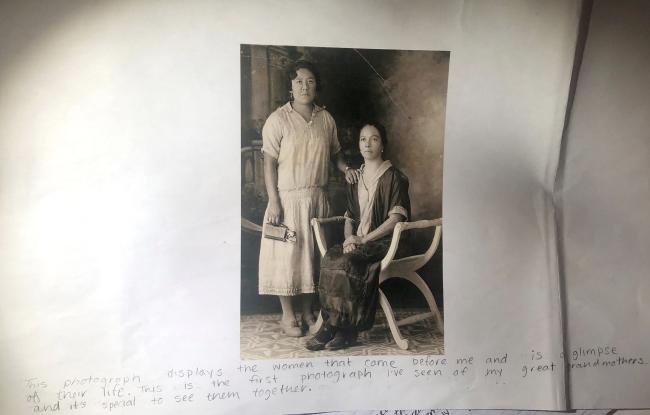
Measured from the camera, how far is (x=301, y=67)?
1.96 feet

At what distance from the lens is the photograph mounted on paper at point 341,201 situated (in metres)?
0.60

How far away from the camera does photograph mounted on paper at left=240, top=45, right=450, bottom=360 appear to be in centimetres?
60

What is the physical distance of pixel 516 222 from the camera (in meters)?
0.62

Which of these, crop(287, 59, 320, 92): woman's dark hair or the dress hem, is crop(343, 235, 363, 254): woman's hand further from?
crop(287, 59, 320, 92): woman's dark hair

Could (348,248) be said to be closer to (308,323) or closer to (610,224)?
(308,323)

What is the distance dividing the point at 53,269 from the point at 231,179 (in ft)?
0.75

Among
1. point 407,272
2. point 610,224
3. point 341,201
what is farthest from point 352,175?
point 610,224

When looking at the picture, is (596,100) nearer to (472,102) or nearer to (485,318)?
(472,102)

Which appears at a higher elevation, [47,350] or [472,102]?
[472,102]

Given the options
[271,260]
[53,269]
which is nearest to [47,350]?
Answer: [53,269]

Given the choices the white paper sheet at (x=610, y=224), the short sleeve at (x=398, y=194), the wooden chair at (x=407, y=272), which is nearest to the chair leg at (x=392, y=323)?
the wooden chair at (x=407, y=272)

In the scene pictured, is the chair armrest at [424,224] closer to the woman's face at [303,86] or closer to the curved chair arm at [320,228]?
the curved chair arm at [320,228]

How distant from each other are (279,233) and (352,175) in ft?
0.37

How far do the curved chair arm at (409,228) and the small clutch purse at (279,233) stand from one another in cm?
12
